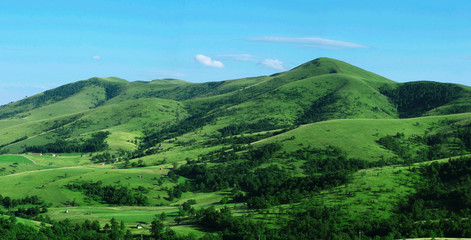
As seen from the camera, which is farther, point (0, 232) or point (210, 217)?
point (210, 217)

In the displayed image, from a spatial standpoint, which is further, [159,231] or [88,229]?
[88,229]

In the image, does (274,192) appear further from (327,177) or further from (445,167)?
(445,167)

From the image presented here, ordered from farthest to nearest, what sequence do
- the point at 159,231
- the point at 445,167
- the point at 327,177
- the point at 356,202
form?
the point at 327,177, the point at 445,167, the point at 356,202, the point at 159,231

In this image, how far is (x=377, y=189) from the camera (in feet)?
521

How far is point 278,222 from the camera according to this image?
14112 centimetres

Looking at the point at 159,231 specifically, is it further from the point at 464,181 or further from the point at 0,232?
the point at 464,181

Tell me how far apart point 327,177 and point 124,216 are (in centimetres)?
8216

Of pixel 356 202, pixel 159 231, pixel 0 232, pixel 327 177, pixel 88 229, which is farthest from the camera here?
pixel 327 177

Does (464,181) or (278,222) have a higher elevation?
(464,181)

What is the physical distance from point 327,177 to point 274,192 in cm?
2262

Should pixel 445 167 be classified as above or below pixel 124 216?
above

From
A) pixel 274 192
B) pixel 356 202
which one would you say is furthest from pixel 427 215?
pixel 274 192

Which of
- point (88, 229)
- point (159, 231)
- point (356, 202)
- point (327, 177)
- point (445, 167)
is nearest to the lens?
point (159, 231)

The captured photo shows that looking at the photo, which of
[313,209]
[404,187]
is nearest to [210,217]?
[313,209]
